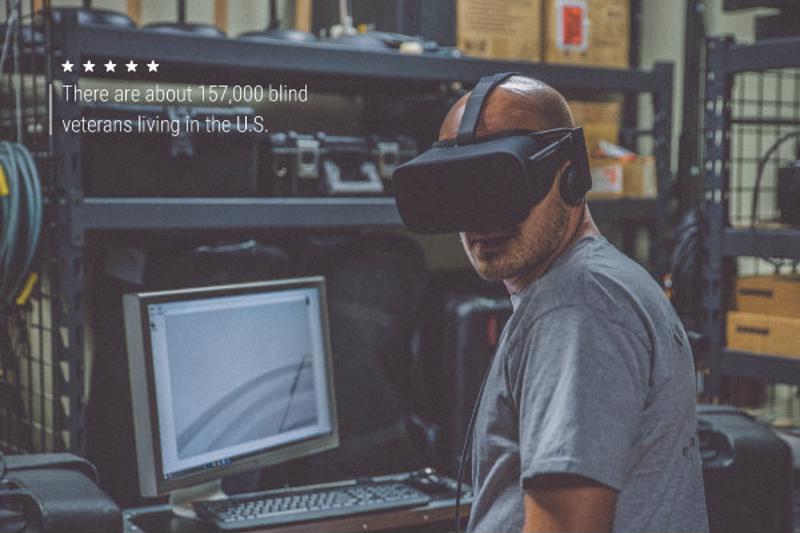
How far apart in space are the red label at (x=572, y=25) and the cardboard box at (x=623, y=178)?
315mm

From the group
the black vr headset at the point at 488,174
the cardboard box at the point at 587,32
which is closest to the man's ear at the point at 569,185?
the black vr headset at the point at 488,174

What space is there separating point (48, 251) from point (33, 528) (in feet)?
2.10

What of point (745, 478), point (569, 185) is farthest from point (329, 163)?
point (569, 185)

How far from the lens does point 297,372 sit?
7.06 ft

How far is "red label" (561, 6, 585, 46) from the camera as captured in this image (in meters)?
2.75

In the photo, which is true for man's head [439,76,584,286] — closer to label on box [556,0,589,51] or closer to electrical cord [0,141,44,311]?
electrical cord [0,141,44,311]

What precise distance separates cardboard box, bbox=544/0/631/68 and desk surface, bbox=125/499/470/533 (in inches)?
49.2

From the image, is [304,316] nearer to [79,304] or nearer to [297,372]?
[297,372]

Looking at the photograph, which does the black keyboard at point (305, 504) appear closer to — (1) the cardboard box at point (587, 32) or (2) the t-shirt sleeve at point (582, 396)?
(2) the t-shirt sleeve at point (582, 396)

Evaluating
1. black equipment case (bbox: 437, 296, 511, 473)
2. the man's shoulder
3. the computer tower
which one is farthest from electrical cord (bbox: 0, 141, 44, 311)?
the computer tower

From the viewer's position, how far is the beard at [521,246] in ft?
3.86

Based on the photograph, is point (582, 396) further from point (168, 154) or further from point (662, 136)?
point (662, 136)

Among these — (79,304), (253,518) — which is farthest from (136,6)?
(253,518)

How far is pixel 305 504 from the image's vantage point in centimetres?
196
